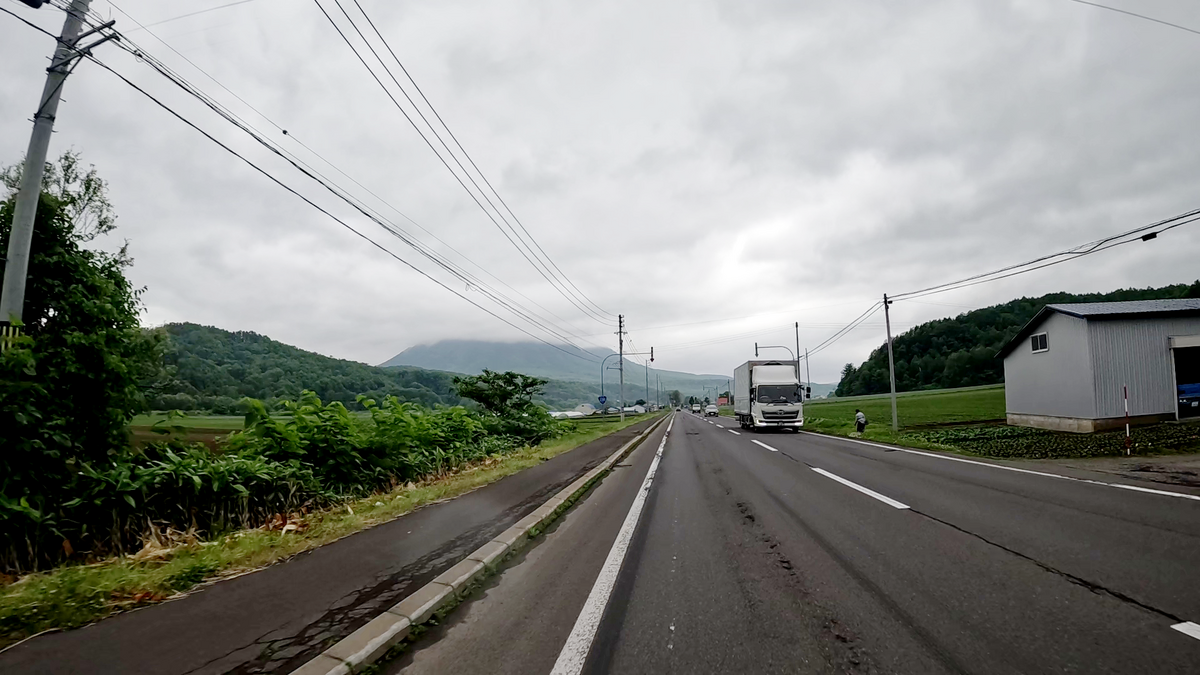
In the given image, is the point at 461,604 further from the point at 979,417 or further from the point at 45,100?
the point at 979,417

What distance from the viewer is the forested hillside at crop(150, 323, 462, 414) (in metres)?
9.28

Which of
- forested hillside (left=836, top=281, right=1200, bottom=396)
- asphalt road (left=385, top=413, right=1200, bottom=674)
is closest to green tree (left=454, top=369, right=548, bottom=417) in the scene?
asphalt road (left=385, top=413, right=1200, bottom=674)

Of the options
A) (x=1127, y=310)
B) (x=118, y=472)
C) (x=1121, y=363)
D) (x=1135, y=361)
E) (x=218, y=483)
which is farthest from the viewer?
(x=1127, y=310)

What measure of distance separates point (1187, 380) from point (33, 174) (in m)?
34.1

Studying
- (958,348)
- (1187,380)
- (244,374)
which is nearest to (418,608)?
(244,374)

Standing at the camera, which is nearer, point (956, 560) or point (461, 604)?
point (461, 604)

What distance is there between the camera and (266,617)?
3.74 meters

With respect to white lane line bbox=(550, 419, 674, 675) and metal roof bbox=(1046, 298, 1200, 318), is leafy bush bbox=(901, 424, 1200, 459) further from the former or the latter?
white lane line bbox=(550, 419, 674, 675)

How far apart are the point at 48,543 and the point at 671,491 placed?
26.8ft

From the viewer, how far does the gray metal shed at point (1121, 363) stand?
62.4 feet

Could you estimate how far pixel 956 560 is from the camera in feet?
15.8

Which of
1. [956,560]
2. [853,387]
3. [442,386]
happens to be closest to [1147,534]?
[956,560]

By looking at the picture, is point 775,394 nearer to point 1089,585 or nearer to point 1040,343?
point 1040,343

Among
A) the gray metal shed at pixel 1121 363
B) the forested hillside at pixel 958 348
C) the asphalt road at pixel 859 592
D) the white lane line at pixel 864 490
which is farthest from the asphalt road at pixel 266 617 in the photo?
the forested hillside at pixel 958 348
